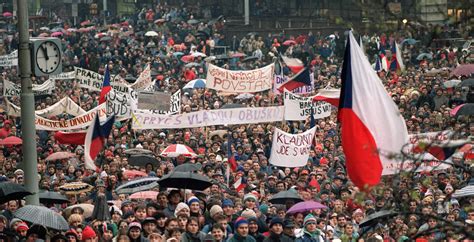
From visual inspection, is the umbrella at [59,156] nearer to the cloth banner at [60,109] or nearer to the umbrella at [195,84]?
the cloth banner at [60,109]

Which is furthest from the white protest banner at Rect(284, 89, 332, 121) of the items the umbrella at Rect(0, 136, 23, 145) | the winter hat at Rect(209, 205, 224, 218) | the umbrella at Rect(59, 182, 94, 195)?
the winter hat at Rect(209, 205, 224, 218)

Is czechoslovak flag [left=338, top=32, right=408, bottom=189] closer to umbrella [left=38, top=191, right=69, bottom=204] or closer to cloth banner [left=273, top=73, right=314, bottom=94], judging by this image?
umbrella [left=38, top=191, right=69, bottom=204]

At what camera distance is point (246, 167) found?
22781mm

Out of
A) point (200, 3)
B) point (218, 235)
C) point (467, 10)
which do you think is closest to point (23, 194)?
point (218, 235)

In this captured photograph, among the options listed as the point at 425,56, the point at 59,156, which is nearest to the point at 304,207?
the point at 59,156

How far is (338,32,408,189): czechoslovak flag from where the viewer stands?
37.5 ft

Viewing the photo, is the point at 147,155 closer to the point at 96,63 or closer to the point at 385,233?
the point at 385,233

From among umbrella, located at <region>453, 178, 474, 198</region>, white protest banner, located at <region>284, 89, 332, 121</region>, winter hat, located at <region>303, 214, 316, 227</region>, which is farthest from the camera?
white protest banner, located at <region>284, 89, 332, 121</region>

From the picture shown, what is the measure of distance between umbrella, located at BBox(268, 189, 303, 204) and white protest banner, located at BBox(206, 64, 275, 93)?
35.7 ft

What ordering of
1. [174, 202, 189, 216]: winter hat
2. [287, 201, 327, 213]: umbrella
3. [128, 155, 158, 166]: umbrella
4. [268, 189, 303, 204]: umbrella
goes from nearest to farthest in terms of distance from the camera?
[174, 202, 189, 216]: winter hat
[287, 201, 327, 213]: umbrella
[268, 189, 303, 204]: umbrella
[128, 155, 158, 166]: umbrella

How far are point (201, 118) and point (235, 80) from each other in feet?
12.3

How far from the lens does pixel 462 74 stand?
103 ft

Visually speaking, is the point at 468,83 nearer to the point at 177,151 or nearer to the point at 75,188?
the point at 177,151

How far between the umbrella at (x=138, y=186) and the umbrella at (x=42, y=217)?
13.3ft
